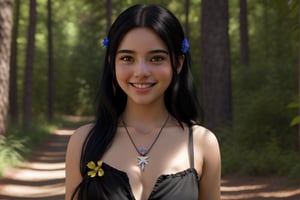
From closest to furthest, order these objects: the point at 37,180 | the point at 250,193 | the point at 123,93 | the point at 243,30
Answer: the point at 123,93 → the point at 250,193 → the point at 37,180 → the point at 243,30

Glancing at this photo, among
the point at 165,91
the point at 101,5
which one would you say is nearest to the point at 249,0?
the point at 101,5

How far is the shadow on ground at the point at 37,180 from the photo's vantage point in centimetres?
1035

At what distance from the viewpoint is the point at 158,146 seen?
246cm

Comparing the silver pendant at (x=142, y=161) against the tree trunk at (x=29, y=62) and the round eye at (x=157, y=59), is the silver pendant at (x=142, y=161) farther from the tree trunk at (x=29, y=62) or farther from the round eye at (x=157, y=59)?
the tree trunk at (x=29, y=62)

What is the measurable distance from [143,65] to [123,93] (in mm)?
283

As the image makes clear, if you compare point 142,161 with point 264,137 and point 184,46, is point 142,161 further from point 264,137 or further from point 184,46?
point 264,137

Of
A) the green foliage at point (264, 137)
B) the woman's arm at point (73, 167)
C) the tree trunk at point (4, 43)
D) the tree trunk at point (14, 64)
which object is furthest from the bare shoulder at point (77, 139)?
the tree trunk at point (14, 64)

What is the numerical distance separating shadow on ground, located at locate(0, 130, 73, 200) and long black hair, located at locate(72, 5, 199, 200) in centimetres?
743

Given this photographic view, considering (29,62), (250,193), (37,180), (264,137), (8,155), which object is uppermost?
(29,62)

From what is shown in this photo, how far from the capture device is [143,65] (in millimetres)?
2391

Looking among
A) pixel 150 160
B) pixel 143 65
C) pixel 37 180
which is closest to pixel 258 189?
pixel 37 180

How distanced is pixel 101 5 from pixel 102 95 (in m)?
35.3

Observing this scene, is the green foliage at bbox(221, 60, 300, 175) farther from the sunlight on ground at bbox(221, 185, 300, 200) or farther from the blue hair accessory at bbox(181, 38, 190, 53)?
the blue hair accessory at bbox(181, 38, 190, 53)

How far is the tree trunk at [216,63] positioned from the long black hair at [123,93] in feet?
37.6
